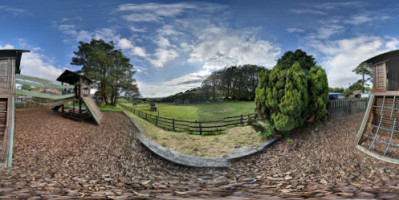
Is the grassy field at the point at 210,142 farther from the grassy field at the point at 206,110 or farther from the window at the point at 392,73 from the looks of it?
the window at the point at 392,73

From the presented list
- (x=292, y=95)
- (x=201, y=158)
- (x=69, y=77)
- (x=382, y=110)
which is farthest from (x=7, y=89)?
(x=382, y=110)

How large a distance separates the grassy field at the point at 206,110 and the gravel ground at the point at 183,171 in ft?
10.0

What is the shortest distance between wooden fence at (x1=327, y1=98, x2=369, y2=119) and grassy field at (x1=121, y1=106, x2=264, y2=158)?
11.9 ft

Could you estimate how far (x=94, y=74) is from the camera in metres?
13.1

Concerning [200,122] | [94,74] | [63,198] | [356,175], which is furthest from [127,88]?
[356,175]

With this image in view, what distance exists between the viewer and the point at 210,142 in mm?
5898

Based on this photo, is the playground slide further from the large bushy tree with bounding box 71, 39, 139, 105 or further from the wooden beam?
the wooden beam

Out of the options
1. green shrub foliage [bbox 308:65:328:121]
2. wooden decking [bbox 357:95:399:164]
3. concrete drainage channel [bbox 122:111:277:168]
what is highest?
green shrub foliage [bbox 308:65:328:121]

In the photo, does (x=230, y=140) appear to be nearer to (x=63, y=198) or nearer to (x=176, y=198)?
(x=176, y=198)

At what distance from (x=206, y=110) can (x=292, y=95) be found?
436 cm

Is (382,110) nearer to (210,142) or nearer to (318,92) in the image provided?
(318,92)

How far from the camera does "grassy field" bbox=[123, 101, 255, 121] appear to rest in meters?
7.94

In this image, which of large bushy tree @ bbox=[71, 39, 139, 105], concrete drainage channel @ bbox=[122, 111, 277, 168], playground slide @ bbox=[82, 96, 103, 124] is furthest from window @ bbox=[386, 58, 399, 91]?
large bushy tree @ bbox=[71, 39, 139, 105]

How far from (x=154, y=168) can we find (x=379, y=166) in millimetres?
5311
